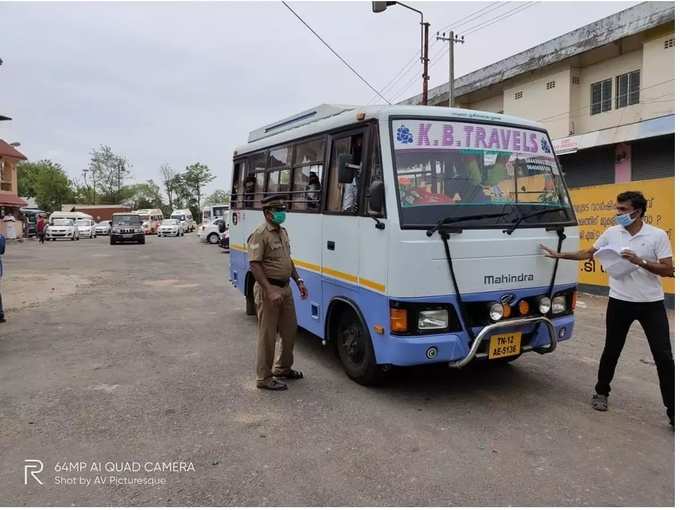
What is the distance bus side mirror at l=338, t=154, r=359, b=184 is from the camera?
4648 mm

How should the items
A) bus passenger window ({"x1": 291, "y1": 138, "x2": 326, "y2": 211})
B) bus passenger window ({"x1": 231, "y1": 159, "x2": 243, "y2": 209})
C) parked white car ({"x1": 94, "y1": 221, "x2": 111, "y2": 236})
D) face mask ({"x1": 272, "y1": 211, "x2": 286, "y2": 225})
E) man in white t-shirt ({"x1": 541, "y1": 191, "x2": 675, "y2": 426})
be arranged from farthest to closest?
parked white car ({"x1": 94, "y1": 221, "x2": 111, "y2": 236}), bus passenger window ({"x1": 231, "y1": 159, "x2": 243, "y2": 209}), bus passenger window ({"x1": 291, "y1": 138, "x2": 326, "y2": 211}), face mask ({"x1": 272, "y1": 211, "x2": 286, "y2": 225}), man in white t-shirt ({"x1": 541, "y1": 191, "x2": 675, "y2": 426})

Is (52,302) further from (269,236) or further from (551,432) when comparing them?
(551,432)

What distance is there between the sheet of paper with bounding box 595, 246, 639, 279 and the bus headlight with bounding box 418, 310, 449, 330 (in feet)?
4.51

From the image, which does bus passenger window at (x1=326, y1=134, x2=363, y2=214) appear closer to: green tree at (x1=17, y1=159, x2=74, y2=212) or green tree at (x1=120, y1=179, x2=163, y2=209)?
green tree at (x1=17, y1=159, x2=74, y2=212)

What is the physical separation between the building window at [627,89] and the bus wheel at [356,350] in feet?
48.5

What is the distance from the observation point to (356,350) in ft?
16.6

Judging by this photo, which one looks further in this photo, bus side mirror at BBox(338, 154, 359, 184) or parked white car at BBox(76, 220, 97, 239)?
parked white car at BBox(76, 220, 97, 239)

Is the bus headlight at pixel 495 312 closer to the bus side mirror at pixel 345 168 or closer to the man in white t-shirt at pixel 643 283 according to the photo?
the man in white t-shirt at pixel 643 283

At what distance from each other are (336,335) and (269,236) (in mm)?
1375

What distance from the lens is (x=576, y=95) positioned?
58.6 feet

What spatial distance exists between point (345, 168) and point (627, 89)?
1522cm

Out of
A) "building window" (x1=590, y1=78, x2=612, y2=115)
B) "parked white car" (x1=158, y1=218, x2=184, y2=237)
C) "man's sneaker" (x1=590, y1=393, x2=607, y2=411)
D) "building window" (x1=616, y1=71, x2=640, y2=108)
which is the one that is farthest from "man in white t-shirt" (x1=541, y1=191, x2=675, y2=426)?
"parked white car" (x1=158, y1=218, x2=184, y2=237)

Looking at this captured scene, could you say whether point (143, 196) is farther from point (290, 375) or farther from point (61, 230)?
point (290, 375)

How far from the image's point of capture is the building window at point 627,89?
15.9m
